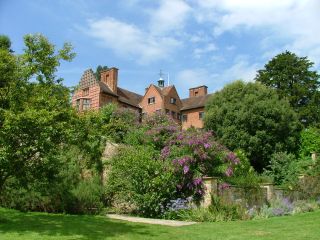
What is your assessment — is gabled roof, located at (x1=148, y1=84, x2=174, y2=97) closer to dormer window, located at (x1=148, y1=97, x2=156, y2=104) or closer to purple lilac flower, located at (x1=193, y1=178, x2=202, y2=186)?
dormer window, located at (x1=148, y1=97, x2=156, y2=104)

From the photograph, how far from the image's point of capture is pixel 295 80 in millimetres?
44375

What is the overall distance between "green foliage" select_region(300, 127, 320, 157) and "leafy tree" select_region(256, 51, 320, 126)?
10743 mm

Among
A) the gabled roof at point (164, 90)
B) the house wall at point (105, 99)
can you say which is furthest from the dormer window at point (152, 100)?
the house wall at point (105, 99)

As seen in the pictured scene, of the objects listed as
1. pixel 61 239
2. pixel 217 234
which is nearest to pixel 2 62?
pixel 61 239

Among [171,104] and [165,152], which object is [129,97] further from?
[165,152]

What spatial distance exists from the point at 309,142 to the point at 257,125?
4.41 meters

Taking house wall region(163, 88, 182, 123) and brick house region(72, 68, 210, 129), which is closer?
brick house region(72, 68, 210, 129)

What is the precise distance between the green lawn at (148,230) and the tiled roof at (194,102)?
126 feet

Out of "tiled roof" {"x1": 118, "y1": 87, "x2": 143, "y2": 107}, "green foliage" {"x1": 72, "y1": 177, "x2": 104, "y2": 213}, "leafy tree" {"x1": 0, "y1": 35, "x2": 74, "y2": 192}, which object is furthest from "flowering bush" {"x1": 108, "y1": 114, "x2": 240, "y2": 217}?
"tiled roof" {"x1": 118, "y1": 87, "x2": 143, "y2": 107}

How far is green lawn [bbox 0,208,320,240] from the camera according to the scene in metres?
10.0

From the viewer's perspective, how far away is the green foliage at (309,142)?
1232 inches

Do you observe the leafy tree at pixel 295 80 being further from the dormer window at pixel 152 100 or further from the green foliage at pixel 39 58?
the green foliage at pixel 39 58

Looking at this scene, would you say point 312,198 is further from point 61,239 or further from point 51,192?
point 61,239

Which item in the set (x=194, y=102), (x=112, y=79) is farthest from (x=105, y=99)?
(x=194, y=102)
